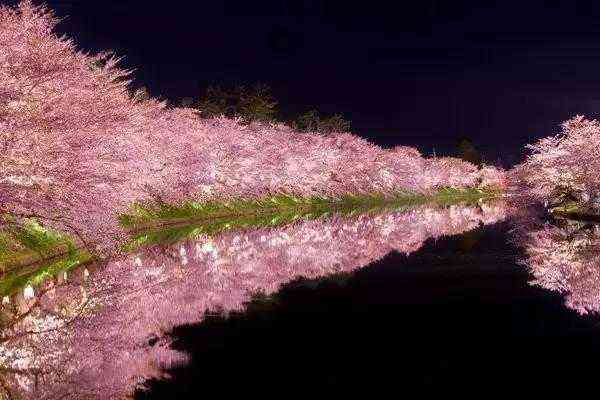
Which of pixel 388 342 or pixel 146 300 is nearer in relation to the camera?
pixel 388 342

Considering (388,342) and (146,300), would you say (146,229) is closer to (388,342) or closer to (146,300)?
(146,300)

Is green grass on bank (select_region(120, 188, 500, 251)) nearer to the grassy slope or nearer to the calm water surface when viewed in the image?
the grassy slope

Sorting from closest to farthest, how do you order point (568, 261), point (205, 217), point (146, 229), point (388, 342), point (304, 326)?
1. point (388, 342)
2. point (304, 326)
3. point (568, 261)
4. point (146, 229)
5. point (205, 217)

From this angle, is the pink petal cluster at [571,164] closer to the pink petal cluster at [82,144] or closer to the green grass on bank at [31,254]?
the pink petal cluster at [82,144]

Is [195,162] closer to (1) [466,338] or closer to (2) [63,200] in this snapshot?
(2) [63,200]

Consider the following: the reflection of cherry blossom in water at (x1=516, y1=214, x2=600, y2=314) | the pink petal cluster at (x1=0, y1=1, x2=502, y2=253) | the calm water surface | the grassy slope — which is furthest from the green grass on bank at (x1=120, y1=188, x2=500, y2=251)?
the reflection of cherry blossom in water at (x1=516, y1=214, x2=600, y2=314)

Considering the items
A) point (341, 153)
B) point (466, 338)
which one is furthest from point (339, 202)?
point (466, 338)

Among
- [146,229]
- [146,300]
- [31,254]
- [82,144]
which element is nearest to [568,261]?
[146,300]
